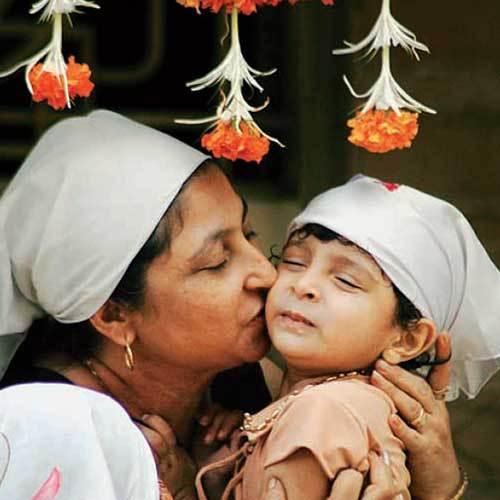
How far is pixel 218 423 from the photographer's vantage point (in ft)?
15.0

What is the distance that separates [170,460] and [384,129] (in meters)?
0.85

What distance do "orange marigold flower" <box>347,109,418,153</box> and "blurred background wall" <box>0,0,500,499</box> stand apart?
162 centimetres

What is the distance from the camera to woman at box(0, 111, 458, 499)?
431 cm

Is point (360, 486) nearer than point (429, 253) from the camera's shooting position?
Yes

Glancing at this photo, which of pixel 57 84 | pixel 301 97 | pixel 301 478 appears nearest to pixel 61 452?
pixel 301 478

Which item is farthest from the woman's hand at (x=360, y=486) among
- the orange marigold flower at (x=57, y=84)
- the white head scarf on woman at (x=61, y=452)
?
the orange marigold flower at (x=57, y=84)

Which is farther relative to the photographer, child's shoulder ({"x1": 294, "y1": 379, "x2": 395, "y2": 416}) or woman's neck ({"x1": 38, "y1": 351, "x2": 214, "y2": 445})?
woman's neck ({"x1": 38, "y1": 351, "x2": 214, "y2": 445})

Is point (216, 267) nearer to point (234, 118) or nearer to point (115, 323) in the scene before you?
point (115, 323)

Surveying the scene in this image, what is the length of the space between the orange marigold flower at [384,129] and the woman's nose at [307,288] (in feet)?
1.02

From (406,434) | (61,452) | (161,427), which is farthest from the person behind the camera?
(161,427)

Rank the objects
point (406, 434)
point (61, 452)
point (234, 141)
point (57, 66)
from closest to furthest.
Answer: point (61, 452) < point (57, 66) < point (234, 141) < point (406, 434)

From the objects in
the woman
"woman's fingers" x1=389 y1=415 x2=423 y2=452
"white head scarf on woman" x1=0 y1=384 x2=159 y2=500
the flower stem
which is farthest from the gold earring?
"white head scarf on woman" x1=0 y1=384 x2=159 y2=500

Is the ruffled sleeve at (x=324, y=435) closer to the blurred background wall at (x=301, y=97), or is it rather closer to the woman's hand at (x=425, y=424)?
the woman's hand at (x=425, y=424)

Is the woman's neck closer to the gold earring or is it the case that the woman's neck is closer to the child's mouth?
the gold earring
